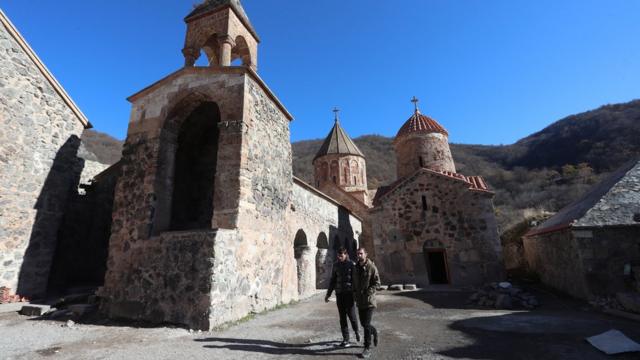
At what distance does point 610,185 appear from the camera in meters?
8.92

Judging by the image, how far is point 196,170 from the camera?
8797 millimetres

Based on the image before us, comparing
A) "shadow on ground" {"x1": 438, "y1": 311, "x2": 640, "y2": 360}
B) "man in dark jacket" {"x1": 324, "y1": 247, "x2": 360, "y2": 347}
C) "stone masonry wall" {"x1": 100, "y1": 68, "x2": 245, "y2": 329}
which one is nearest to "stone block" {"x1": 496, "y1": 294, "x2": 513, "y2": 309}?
"shadow on ground" {"x1": 438, "y1": 311, "x2": 640, "y2": 360}

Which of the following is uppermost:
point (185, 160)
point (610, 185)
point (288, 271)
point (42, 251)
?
point (185, 160)

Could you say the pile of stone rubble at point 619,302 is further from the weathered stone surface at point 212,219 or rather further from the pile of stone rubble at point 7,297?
the pile of stone rubble at point 7,297

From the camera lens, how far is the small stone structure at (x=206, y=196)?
5461 millimetres

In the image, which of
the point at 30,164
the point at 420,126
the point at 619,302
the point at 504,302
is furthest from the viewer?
the point at 420,126

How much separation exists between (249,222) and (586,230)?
27.1ft

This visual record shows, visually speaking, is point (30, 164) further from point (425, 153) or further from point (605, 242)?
point (425, 153)

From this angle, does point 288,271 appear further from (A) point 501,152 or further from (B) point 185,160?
(A) point 501,152

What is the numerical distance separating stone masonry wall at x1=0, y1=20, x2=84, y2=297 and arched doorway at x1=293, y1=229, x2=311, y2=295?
21.7 ft

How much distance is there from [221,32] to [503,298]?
1008 cm

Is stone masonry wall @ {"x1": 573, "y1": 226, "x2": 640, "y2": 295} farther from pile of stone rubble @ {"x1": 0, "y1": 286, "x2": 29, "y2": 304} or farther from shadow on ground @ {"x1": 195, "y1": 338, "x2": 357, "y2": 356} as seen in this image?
pile of stone rubble @ {"x1": 0, "y1": 286, "x2": 29, "y2": 304}

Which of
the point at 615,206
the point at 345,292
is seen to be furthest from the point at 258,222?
the point at 615,206

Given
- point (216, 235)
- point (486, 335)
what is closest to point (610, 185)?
point (486, 335)
